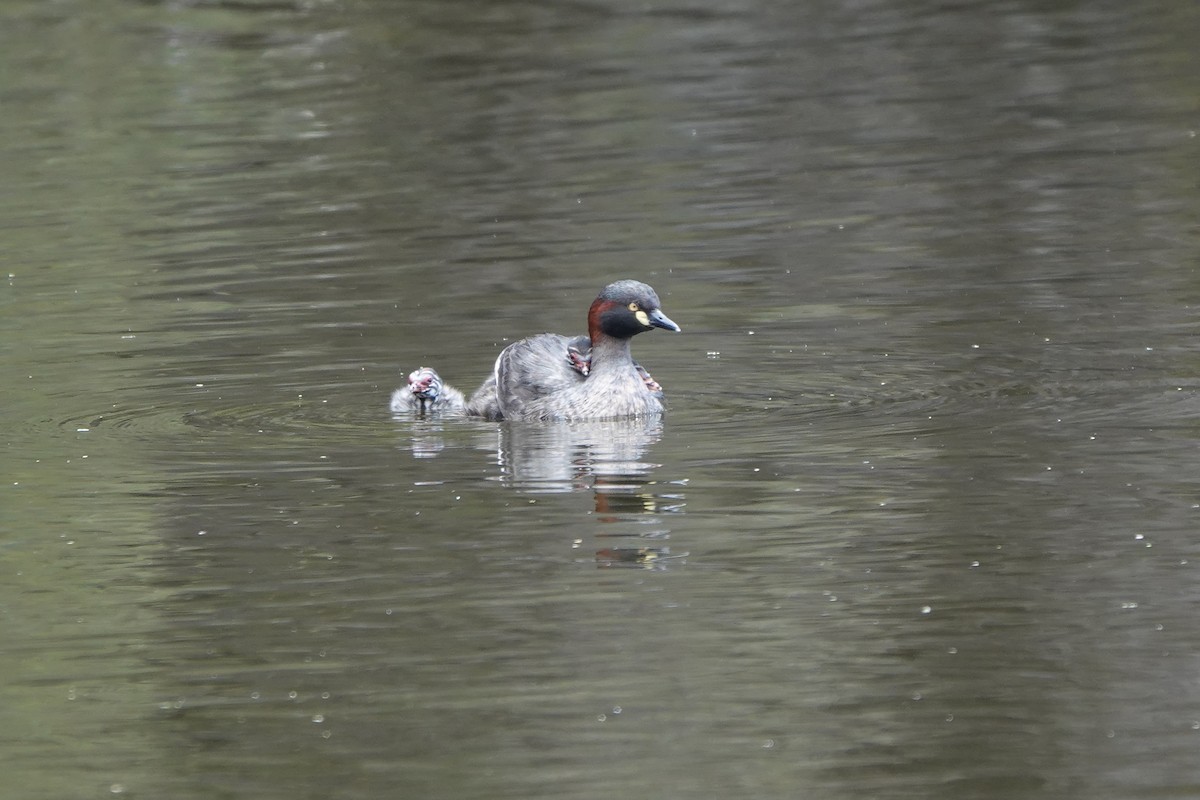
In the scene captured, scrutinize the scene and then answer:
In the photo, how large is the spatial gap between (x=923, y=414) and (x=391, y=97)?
1947cm

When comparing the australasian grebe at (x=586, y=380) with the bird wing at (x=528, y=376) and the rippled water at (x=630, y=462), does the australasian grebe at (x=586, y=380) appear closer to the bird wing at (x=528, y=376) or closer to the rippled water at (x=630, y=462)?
the bird wing at (x=528, y=376)

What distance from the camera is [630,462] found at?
42.1 ft

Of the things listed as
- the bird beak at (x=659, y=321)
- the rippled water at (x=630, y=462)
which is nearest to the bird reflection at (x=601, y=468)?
the rippled water at (x=630, y=462)

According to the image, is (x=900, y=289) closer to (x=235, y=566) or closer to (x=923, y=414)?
(x=923, y=414)

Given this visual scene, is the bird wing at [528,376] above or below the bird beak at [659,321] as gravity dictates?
below

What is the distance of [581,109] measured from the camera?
29.8 metres

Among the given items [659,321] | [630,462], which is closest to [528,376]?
[659,321]

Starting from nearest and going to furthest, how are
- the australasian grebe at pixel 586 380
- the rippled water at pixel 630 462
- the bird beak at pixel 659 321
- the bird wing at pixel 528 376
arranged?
1. the rippled water at pixel 630 462
2. the bird beak at pixel 659 321
3. the australasian grebe at pixel 586 380
4. the bird wing at pixel 528 376

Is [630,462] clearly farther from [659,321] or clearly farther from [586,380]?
[586,380]

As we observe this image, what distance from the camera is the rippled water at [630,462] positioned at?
8.34 meters

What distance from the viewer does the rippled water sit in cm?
834

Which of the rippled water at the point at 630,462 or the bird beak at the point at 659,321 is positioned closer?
the rippled water at the point at 630,462

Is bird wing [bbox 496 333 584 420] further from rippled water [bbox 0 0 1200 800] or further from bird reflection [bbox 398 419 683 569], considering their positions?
rippled water [bbox 0 0 1200 800]

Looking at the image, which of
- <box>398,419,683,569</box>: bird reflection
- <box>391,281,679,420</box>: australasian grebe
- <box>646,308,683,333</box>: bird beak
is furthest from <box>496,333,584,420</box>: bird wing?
<box>646,308,683,333</box>: bird beak
